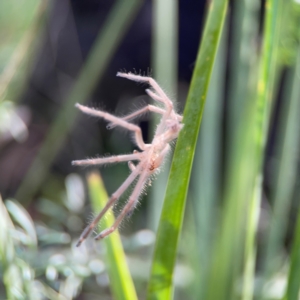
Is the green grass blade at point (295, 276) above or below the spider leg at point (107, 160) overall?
below

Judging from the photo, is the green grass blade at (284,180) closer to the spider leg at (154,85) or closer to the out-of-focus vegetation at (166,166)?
the out-of-focus vegetation at (166,166)

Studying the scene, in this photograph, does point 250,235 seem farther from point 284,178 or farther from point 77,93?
point 77,93

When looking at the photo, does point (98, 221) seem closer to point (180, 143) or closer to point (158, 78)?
point (180, 143)

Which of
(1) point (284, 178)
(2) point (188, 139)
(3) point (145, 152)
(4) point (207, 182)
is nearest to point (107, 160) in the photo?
(3) point (145, 152)

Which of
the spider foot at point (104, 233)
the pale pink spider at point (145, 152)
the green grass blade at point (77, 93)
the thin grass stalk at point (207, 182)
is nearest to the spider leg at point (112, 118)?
the pale pink spider at point (145, 152)

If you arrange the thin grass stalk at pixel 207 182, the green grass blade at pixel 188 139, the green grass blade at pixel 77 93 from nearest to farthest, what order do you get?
the green grass blade at pixel 188 139 < the thin grass stalk at pixel 207 182 < the green grass blade at pixel 77 93

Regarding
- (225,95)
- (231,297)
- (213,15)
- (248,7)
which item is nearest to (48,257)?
(231,297)
